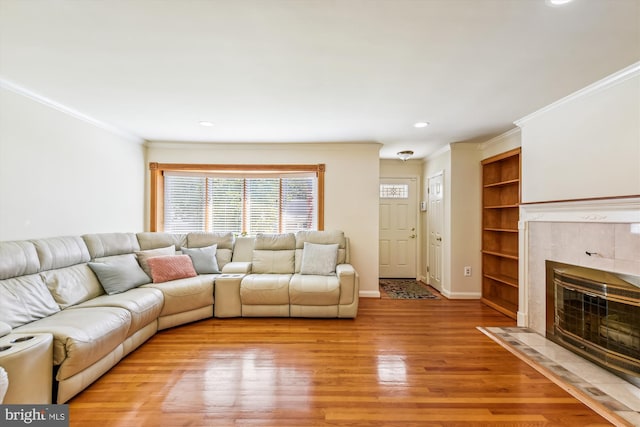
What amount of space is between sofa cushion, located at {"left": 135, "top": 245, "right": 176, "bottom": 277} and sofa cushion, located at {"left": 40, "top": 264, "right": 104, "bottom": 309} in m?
0.52

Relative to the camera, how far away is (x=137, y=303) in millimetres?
2553

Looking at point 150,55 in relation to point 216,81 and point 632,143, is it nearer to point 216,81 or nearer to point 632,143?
point 216,81

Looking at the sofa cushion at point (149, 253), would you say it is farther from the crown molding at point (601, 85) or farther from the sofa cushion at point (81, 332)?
the crown molding at point (601, 85)

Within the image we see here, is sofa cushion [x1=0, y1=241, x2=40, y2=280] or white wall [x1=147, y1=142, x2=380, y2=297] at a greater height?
white wall [x1=147, y1=142, x2=380, y2=297]

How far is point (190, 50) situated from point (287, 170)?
8.46 ft

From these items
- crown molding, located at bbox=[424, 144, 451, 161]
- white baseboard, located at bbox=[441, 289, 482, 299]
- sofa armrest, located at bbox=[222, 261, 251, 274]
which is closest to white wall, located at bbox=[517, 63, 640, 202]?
crown molding, located at bbox=[424, 144, 451, 161]

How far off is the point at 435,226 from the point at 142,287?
4.42 m

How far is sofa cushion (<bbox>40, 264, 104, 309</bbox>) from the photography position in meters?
2.38

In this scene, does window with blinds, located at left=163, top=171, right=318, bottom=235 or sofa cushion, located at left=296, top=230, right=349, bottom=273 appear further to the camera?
window with blinds, located at left=163, top=171, right=318, bottom=235

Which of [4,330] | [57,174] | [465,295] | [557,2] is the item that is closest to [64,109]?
[57,174]

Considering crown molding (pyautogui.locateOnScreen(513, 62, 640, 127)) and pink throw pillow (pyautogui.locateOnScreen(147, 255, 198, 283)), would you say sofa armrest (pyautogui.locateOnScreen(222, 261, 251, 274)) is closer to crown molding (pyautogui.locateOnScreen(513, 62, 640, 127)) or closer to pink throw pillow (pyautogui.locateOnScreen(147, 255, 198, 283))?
pink throw pillow (pyautogui.locateOnScreen(147, 255, 198, 283))

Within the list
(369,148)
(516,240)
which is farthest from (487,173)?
(369,148)

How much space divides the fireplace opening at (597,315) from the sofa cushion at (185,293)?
12.1 feet

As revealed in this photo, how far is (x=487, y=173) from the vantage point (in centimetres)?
420
